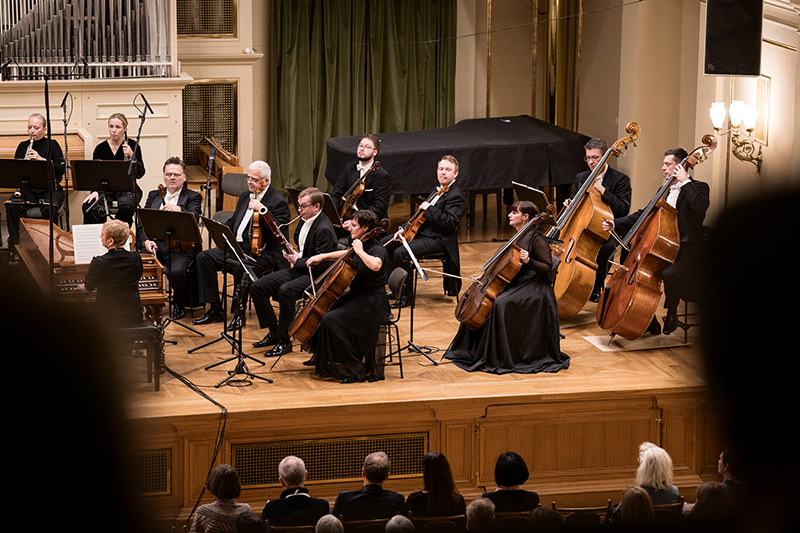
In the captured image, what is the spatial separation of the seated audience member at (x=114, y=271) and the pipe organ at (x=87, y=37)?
3.45 m

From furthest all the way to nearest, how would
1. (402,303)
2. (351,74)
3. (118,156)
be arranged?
1. (351,74)
2. (118,156)
3. (402,303)

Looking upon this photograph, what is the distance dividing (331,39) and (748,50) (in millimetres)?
7453

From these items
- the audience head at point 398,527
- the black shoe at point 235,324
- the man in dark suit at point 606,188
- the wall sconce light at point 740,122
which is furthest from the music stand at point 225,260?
the audience head at point 398,527

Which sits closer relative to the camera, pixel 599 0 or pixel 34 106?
pixel 34 106

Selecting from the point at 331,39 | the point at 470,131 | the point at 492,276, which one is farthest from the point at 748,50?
the point at 331,39

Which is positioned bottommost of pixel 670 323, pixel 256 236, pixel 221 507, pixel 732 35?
pixel 221 507

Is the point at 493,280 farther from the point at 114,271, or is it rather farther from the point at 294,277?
the point at 114,271

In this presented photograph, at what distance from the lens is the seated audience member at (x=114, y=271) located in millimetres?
5109

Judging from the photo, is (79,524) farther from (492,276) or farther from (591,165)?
(591,165)

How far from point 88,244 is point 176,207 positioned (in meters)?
1.20

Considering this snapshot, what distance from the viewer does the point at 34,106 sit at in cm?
830

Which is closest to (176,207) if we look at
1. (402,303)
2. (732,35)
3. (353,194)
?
(353,194)

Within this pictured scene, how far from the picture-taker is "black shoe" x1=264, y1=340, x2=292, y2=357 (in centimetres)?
618

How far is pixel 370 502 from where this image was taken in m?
3.78
